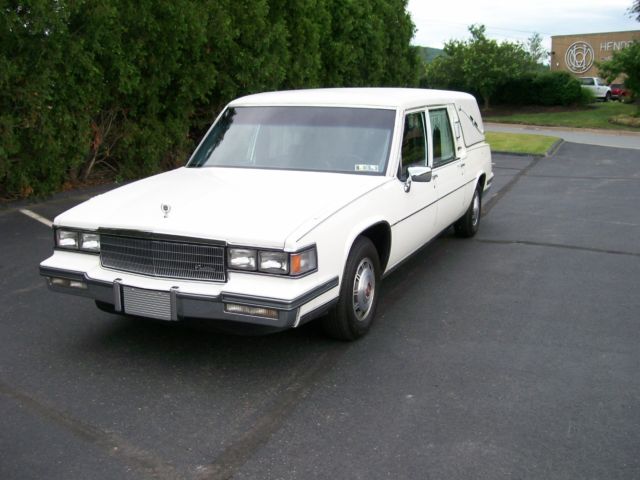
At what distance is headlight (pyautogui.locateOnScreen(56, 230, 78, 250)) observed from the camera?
15.4 ft

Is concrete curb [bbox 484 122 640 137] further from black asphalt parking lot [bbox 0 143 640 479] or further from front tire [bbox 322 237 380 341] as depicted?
front tire [bbox 322 237 380 341]

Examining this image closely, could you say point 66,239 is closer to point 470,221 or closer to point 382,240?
point 382,240

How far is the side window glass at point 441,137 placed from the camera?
6543 millimetres

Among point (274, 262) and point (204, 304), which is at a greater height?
point (274, 262)

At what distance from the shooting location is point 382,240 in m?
5.36

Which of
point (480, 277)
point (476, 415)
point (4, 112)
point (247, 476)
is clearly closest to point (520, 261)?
point (480, 277)

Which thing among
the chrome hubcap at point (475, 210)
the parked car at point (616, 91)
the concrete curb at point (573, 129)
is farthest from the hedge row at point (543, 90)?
the chrome hubcap at point (475, 210)

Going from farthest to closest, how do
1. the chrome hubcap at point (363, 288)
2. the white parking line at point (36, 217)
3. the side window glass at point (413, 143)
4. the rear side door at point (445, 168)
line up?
1. the white parking line at point (36, 217)
2. the rear side door at point (445, 168)
3. the side window glass at point (413, 143)
4. the chrome hubcap at point (363, 288)

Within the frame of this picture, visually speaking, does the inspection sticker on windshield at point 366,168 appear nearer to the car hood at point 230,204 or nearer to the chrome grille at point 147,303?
the car hood at point 230,204

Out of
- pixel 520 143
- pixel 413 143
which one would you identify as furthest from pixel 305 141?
pixel 520 143

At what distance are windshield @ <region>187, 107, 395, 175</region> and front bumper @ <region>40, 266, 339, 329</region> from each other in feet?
4.68

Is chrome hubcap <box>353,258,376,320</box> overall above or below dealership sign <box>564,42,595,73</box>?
below

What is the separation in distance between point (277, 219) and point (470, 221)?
14.8 ft

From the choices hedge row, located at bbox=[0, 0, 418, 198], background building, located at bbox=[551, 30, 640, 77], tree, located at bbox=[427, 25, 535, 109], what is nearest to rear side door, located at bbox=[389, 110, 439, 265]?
hedge row, located at bbox=[0, 0, 418, 198]
